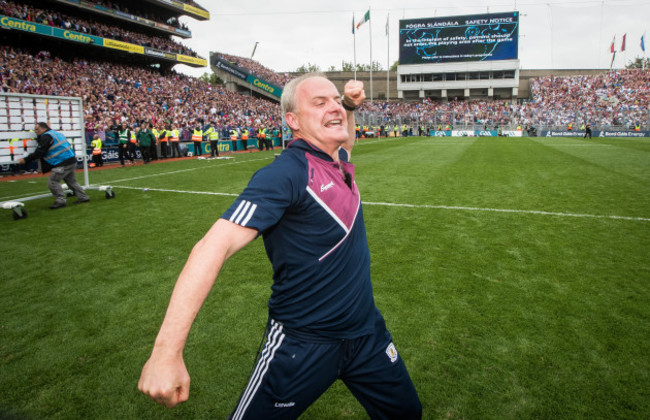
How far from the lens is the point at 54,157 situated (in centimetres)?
899

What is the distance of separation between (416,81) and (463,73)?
7766 mm

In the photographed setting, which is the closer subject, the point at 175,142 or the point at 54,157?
the point at 54,157

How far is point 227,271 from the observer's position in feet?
17.0

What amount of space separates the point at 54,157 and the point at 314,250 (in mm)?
9752

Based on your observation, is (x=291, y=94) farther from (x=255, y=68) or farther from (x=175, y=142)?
(x=255, y=68)

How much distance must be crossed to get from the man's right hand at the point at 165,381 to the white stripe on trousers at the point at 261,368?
519 millimetres

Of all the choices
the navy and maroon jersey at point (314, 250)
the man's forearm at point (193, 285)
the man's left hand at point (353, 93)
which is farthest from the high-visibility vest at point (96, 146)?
the man's forearm at point (193, 285)

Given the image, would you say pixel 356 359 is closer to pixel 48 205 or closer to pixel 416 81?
pixel 48 205

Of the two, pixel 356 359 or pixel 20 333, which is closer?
pixel 356 359

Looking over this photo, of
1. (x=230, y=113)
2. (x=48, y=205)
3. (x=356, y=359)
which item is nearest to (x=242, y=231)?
(x=356, y=359)

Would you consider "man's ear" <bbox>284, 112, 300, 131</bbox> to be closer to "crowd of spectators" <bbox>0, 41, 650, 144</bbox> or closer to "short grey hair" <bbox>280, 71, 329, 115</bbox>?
"short grey hair" <bbox>280, 71, 329, 115</bbox>

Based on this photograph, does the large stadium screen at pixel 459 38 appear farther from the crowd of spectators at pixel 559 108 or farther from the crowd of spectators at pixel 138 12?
the crowd of spectators at pixel 138 12

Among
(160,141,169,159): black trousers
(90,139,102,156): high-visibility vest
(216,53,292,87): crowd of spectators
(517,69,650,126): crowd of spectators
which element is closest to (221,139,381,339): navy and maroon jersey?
(90,139,102,156): high-visibility vest

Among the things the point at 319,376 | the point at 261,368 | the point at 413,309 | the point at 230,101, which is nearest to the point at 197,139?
the point at 230,101
